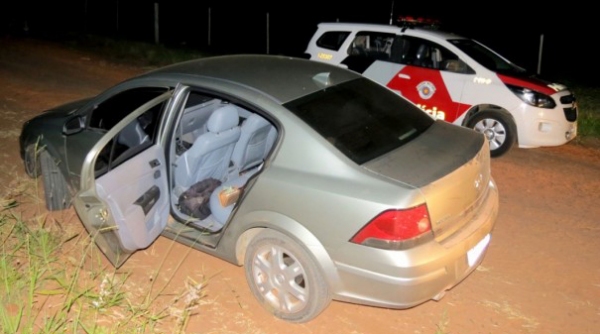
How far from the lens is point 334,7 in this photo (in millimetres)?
31828

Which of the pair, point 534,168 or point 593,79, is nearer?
point 534,168

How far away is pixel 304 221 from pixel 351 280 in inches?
18.0

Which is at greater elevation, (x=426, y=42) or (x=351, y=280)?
(x=426, y=42)

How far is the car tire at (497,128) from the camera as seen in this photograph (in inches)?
297

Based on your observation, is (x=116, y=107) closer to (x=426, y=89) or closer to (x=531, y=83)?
(x=426, y=89)

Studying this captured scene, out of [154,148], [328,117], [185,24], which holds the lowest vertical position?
[185,24]

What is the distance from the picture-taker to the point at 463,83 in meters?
7.75

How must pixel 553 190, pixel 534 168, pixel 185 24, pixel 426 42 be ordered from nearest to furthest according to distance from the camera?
pixel 553 190
pixel 534 168
pixel 426 42
pixel 185 24

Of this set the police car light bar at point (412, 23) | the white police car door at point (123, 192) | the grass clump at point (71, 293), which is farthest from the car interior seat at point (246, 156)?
the police car light bar at point (412, 23)

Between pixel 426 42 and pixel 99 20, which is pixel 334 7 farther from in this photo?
pixel 426 42

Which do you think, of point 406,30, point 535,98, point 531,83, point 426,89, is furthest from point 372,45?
point 535,98

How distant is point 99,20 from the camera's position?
24.5 metres

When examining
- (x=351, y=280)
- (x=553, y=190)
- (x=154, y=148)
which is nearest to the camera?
(x=351, y=280)

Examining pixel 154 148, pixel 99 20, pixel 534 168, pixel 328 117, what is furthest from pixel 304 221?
pixel 99 20
